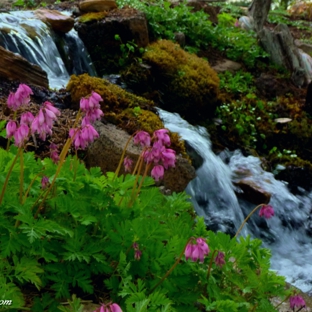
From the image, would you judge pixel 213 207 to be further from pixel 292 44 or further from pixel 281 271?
pixel 292 44

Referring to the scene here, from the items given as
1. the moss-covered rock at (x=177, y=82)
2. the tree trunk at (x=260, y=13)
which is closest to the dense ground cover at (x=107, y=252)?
the moss-covered rock at (x=177, y=82)

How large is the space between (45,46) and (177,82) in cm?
242

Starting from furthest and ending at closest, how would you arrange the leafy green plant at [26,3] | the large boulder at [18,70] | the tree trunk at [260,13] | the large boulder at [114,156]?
the tree trunk at [260,13] → the leafy green plant at [26,3] → the large boulder at [18,70] → the large boulder at [114,156]

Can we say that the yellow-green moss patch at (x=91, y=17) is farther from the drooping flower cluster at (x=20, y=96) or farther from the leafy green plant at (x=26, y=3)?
the drooping flower cluster at (x=20, y=96)

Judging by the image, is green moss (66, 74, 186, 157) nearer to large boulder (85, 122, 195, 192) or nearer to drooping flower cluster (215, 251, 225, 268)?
large boulder (85, 122, 195, 192)

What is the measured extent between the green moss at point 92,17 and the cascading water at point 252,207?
284 cm

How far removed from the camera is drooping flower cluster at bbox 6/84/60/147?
1.98 m

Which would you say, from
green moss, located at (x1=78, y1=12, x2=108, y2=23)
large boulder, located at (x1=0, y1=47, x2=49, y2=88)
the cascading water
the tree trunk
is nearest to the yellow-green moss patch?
green moss, located at (x1=78, y1=12, x2=108, y2=23)

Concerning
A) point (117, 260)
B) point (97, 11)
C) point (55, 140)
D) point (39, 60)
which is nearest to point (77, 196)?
point (117, 260)

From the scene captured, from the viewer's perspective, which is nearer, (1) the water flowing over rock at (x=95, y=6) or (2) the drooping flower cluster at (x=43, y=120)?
(2) the drooping flower cluster at (x=43, y=120)

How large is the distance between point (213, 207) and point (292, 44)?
7.22m

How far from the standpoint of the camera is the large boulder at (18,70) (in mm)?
5438

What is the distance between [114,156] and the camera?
170 inches

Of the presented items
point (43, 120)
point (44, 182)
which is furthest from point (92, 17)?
point (43, 120)
